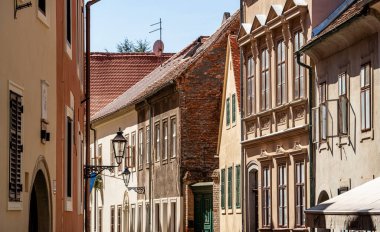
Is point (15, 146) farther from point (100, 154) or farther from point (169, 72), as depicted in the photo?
point (100, 154)

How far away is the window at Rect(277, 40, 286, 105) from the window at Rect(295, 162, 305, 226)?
7.27 ft

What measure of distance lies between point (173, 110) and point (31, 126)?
32.4m

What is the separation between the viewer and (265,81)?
35.8m

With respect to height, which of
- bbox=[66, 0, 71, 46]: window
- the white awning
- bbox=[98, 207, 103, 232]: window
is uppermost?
bbox=[66, 0, 71, 46]: window

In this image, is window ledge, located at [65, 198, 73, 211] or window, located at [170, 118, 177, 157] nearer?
window ledge, located at [65, 198, 73, 211]

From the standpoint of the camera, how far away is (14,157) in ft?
47.6

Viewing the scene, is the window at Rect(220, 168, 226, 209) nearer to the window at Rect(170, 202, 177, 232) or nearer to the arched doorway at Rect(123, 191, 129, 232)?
the window at Rect(170, 202, 177, 232)

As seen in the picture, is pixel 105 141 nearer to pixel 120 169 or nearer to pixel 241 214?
pixel 120 169

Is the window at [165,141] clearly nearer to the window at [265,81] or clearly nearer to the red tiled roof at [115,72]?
the window at [265,81]

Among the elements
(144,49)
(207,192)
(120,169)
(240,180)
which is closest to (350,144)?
(240,180)

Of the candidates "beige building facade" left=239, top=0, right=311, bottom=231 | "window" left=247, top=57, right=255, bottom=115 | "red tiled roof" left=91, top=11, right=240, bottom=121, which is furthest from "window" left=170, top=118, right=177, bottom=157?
"window" left=247, top=57, right=255, bottom=115

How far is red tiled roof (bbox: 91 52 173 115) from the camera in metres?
67.5

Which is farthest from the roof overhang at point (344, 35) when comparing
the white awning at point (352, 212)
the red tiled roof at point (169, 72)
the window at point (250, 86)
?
the red tiled roof at point (169, 72)

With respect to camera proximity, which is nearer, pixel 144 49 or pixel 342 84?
pixel 342 84
